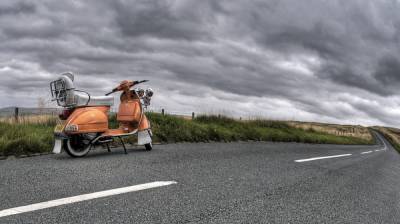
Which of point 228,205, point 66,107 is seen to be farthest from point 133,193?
point 66,107

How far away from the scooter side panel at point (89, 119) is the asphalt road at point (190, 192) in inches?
22.6

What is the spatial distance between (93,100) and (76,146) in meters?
0.95

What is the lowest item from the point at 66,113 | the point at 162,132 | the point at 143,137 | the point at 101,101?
the point at 143,137

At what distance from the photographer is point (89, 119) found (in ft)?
22.2

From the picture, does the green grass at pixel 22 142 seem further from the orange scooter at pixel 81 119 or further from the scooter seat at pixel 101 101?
the scooter seat at pixel 101 101


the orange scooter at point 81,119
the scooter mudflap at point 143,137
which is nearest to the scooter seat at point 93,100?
the orange scooter at point 81,119

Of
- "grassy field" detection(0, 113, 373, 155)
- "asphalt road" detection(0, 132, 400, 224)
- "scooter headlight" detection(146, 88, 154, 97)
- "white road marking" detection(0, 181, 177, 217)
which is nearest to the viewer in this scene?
"white road marking" detection(0, 181, 177, 217)

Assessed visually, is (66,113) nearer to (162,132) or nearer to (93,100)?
(93,100)

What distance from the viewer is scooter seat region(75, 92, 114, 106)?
6833 mm

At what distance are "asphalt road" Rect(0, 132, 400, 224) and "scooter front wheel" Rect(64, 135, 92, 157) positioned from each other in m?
0.25

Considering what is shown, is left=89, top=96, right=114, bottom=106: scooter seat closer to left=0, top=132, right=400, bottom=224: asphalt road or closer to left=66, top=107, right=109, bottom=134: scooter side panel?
left=66, top=107, right=109, bottom=134: scooter side panel

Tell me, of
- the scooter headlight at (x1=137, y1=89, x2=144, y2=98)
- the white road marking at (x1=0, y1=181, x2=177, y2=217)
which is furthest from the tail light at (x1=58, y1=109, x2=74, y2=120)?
the white road marking at (x1=0, y1=181, x2=177, y2=217)

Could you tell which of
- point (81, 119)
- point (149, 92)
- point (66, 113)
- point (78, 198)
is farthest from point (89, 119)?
point (78, 198)

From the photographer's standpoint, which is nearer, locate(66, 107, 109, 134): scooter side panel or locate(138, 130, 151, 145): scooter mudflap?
locate(66, 107, 109, 134): scooter side panel
